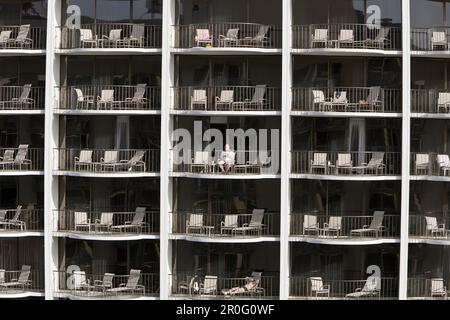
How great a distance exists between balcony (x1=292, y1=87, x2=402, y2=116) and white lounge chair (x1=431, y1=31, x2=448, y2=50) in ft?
7.37

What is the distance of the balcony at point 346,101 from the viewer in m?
31.6

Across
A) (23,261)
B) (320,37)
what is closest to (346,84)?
(320,37)

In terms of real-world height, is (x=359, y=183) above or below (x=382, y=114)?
below

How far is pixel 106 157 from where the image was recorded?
106 ft

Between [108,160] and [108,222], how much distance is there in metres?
2.44

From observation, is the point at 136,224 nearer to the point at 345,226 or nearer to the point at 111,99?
the point at 111,99

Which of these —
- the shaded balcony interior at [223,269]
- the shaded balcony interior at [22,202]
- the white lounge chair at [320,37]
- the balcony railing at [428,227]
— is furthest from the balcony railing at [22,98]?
the balcony railing at [428,227]

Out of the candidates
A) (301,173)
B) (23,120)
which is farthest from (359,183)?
(23,120)

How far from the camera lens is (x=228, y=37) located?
32031 mm

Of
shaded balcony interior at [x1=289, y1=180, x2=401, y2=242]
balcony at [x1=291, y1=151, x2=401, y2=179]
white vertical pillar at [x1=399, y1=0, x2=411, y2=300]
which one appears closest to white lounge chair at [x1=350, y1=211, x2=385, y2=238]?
shaded balcony interior at [x1=289, y1=180, x2=401, y2=242]

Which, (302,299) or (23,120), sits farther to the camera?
(23,120)

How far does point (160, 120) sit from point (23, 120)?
5798mm

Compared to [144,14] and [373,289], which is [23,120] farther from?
A: [373,289]

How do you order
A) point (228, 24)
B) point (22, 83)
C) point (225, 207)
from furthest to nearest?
point (22, 83) → point (225, 207) → point (228, 24)
